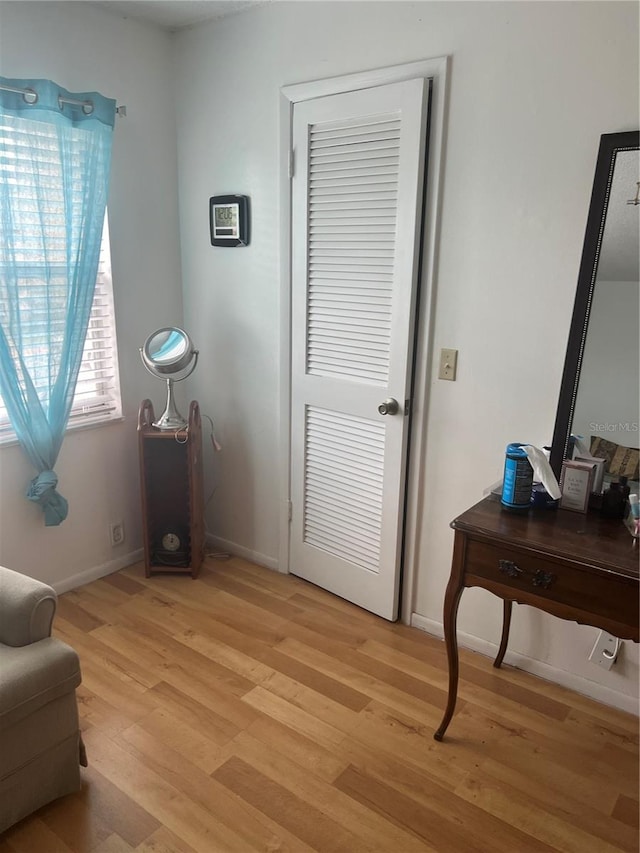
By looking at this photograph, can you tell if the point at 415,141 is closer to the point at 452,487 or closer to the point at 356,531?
the point at 452,487

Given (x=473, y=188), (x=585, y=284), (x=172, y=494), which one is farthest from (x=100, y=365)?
(x=585, y=284)

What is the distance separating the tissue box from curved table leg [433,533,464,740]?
0.38 metres

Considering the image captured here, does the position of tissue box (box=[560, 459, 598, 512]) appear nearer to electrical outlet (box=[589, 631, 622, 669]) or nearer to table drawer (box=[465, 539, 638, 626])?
table drawer (box=[465, 539, 638, 626])

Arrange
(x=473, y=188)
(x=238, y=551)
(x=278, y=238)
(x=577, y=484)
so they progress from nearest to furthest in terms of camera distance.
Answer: (x=577, y=484) < (x=473, y=188) < (x=278, y=238) < (x=238, y=551)

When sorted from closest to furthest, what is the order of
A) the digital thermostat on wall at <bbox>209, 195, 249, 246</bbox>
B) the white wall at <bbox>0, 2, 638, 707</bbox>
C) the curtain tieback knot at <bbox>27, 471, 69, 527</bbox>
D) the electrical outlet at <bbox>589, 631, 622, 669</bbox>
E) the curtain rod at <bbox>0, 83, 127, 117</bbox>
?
the white wall at <bbox>0, 2, 638, 707</bbox>
the electrical outlet at <bbox>589, 631, 622, 669</bbox>
the curtain rod at <bbox>0, 83, 127, 117</bbox>
the curtain tieback knot at <bbox>27, 471, 69, 527</bbox>
the digital thermostat on wall at <bbox>209, 195, 249, 246</bbox>

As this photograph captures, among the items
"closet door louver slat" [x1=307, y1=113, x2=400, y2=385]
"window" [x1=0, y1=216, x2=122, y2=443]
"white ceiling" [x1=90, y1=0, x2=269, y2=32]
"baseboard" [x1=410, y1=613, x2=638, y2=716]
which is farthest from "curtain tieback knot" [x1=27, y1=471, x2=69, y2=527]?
"white ceiling" [x1=90, y1=0, x2=269, y2=32]

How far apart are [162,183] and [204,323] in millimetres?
676

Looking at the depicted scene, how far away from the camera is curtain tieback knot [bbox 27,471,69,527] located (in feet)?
8.32

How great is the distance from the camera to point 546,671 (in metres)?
2.29

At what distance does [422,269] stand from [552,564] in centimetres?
116

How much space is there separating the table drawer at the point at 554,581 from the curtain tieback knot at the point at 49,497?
5.66 feet

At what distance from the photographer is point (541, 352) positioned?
81.6 inches

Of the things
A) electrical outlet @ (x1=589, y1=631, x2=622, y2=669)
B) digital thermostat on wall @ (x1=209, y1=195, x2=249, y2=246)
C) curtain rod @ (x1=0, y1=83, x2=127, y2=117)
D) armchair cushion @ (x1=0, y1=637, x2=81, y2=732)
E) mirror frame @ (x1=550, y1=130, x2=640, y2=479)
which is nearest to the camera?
armchair cushion @ (x1=0, y1=637, x2=81, y2=732)

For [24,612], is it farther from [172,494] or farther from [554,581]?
[554,581]
